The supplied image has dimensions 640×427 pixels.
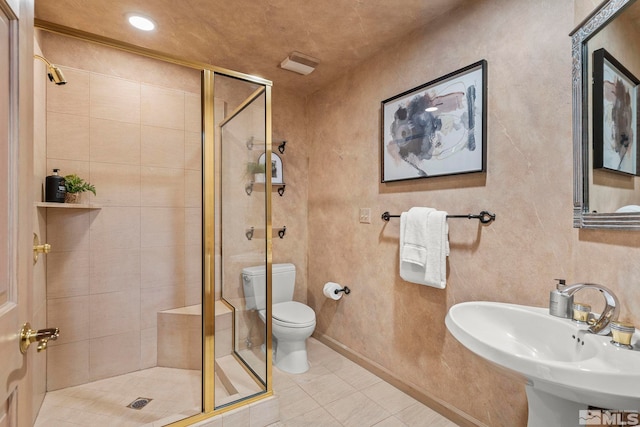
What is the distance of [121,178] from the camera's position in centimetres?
215

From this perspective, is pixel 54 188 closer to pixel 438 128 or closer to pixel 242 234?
pixel 242 234

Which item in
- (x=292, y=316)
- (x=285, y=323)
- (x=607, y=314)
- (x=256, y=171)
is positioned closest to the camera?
(x=607, y=314)

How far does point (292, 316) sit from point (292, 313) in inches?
2.8

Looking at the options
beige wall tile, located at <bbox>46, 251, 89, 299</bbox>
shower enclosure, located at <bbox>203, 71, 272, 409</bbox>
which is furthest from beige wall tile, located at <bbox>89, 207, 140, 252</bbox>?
shower enclosure, located at <bbox>203, 71, 272, 409</bbox>

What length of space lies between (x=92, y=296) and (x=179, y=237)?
0.65 m

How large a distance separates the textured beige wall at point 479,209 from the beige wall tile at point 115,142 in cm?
157

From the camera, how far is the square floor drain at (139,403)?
182cm

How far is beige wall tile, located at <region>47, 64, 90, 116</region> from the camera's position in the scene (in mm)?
1938

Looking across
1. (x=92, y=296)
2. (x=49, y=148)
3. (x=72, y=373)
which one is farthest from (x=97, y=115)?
(x=72, y=373)

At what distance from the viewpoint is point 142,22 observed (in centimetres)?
192

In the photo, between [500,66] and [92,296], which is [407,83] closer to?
[500,66]

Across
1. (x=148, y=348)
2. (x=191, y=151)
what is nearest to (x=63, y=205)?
(x=191, y=151)

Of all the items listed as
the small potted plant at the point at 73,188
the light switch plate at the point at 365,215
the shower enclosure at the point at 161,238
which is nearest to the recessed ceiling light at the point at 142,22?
the shower enclosure at the point at 161,238

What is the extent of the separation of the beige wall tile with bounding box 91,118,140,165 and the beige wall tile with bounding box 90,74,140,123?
0.15 feet
